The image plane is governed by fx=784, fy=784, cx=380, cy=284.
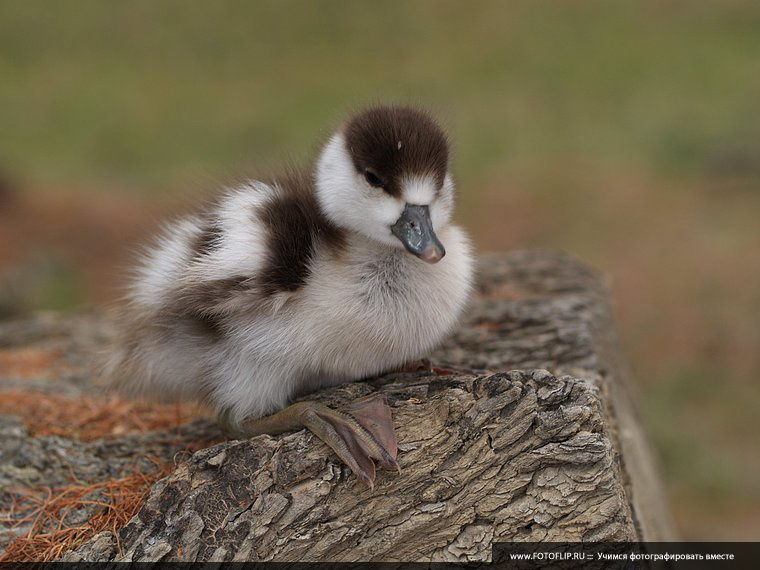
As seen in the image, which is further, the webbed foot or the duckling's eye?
the duckling's eye

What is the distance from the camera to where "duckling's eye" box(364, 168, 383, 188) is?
2227mm

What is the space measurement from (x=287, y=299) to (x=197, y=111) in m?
10.5

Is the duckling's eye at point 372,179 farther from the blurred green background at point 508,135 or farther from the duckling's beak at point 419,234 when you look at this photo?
the blurred green background at point 508,135

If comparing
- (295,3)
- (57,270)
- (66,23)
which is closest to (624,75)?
(295,3)

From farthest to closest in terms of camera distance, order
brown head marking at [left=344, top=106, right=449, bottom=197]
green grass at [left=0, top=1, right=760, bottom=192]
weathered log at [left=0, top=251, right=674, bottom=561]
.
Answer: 1. green grass at [left=0, top=1, right=760, bottom=192]
2. brown head marking at [left=344, top=106, right=449, bottom=197]
3. weathered log at [left=0, top=251, right=674, bottom=561]

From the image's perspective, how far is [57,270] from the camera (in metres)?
8.34

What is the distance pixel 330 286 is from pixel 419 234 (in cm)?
30

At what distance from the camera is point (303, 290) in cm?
224

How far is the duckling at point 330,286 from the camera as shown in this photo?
2.19 metres

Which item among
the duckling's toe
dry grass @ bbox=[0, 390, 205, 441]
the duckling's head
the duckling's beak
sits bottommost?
dry grass @ bbox=[0, 390, 205, 441]

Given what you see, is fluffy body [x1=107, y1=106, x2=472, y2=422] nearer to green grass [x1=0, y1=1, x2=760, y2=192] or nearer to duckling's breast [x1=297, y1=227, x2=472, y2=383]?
duckling's breast [x1=297, y1=227, x2=472, y2=383]

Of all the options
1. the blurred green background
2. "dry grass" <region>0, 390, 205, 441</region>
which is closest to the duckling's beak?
"dry grass" <region>0, 390, 205, 441</region>

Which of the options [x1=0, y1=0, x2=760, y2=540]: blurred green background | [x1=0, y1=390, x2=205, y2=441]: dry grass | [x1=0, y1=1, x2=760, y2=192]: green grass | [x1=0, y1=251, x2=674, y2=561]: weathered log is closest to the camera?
[x1=0, y1=251, x2=674, y2=561]: weathered log

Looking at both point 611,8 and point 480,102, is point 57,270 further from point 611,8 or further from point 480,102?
point 611,8
